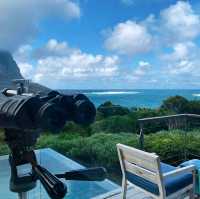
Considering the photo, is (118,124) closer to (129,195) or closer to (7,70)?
(129,195)

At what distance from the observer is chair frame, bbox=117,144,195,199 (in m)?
2.46

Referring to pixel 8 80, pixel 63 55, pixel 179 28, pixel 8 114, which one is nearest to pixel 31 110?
pixel 8 114

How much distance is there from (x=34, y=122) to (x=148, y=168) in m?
1.73

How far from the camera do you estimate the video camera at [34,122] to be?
1.03 meters

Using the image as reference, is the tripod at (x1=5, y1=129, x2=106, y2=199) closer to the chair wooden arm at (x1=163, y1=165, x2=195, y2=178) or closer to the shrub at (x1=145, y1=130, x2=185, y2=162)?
the chair wooden arm at (x1=163, y1=165, x2=195, y2=178)

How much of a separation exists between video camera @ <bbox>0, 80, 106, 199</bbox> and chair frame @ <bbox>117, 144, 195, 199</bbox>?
43.6 inches

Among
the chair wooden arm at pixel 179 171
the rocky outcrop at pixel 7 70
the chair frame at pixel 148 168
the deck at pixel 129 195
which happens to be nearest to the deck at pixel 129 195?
the deck at pixel 129 195

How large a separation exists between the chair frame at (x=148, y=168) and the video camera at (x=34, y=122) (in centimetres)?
111

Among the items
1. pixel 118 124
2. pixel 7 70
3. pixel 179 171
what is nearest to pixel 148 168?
pixel 179 171

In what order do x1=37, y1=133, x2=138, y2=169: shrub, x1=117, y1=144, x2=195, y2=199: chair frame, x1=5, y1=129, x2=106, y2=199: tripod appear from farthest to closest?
x1=37, y1=133, x2=138, y2=169: shrub
x1=117, y1=144, x2=195, y2=199: chair frame
x1=5, y1=129, x2=106, y2=199: tripod

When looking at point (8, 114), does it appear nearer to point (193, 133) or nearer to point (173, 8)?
point (193, 133)

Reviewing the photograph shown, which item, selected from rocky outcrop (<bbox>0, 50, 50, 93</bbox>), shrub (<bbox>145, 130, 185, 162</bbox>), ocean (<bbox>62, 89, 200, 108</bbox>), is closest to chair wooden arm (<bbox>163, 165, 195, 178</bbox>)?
rocky outcrop (<bbox>0, 50, 50, 93</bbox>)

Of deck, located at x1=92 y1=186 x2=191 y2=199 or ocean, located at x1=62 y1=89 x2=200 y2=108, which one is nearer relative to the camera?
deck, located at x1=92 y1=186 x2=191 y2=199

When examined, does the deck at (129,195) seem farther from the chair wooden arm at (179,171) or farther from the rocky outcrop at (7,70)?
the rocky outcrop at (7,70)
